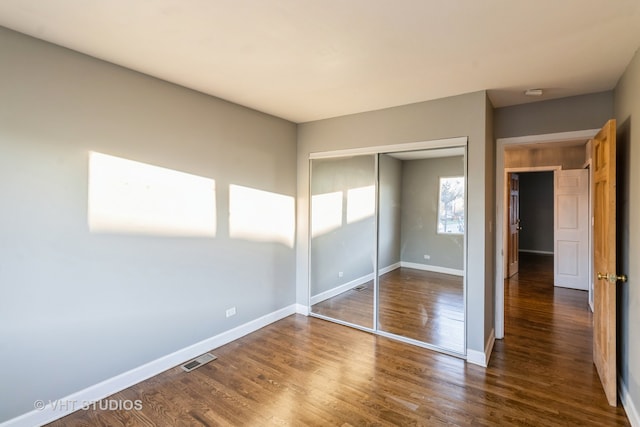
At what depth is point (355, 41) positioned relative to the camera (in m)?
2.15

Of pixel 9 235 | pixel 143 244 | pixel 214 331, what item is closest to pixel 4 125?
pixel 9 235

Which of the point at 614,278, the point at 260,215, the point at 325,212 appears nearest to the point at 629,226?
the point at 614,278

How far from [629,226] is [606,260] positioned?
301 millimetres

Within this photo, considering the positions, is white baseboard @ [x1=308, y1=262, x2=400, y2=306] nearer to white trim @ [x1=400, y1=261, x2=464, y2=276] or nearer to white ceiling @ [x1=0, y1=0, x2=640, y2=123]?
white trim @ [x1=400, y1=261, x2=464, y2=276]

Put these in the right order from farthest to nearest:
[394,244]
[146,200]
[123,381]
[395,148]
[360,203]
Result: [360,203] → [394,244] → [395,148] → [146,200] → [123,381]

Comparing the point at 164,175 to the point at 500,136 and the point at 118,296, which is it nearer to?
the point at 118,296

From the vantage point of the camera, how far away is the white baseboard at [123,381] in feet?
7.16

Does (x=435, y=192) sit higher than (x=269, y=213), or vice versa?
(x=435, y=192)

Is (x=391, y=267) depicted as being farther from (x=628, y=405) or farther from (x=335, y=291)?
(x=628, y=405)

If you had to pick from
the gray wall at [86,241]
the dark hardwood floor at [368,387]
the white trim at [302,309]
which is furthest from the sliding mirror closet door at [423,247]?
the gray wall at [86,241]

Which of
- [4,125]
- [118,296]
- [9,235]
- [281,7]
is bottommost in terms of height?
[118,296]

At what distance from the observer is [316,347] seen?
341 cm

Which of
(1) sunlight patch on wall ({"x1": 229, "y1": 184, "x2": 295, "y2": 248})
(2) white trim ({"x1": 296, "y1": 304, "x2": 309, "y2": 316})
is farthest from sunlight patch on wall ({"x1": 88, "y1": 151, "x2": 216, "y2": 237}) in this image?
(2) white trim ({"x1": 296, "y1": 304, "x2": 309, "y2": 316})

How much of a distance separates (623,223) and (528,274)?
4.76 metres
